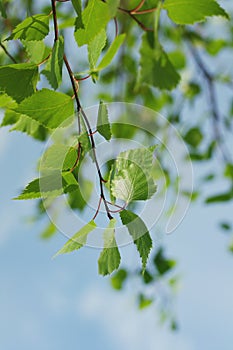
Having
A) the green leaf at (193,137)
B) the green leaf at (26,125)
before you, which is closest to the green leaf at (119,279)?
the green leaf at (193,137)

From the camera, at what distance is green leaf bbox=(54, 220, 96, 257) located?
45cm

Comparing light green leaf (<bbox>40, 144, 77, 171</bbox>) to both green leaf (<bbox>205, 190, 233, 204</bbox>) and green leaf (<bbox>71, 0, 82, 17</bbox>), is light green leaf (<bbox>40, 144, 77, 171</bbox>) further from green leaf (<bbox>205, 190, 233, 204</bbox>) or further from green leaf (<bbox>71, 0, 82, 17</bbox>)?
green leaf (<bbox>205, 190, 233, 204</bbox>)

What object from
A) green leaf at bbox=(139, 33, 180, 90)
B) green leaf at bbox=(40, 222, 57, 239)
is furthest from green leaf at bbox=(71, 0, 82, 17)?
green leaf at bbox=(40, 222, 57, 239)

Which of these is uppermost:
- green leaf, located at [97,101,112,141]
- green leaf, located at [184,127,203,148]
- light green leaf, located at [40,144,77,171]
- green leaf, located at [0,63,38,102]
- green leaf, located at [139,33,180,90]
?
green leaf, located at [0,63,38,102]

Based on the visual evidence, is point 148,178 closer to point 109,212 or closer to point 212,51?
point 109,212

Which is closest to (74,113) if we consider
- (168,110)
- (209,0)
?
(209,0)

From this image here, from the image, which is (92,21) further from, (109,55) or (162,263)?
(162,263)

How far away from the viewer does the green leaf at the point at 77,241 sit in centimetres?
45

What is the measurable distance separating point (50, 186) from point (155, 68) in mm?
360

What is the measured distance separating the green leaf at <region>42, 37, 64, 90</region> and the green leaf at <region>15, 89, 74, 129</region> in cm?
1

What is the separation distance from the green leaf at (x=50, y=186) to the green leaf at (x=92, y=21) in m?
0.12

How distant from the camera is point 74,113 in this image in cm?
48

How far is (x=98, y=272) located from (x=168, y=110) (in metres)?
1.26

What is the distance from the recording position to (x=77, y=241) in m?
0.45
